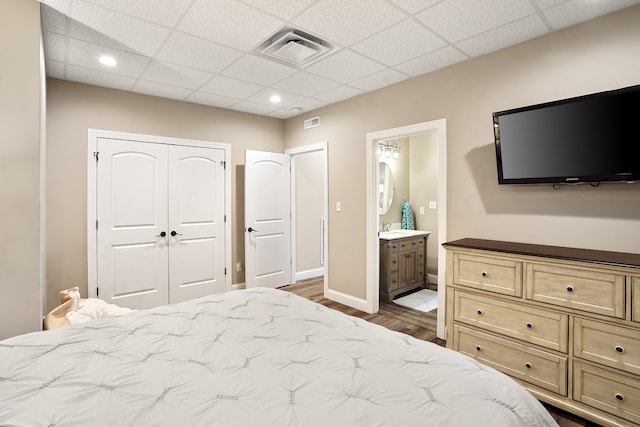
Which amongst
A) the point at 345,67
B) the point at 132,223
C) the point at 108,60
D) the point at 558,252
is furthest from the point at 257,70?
Answer: the point at 558,252

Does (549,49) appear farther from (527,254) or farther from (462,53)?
(527,254)

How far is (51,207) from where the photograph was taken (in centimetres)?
Result: 329

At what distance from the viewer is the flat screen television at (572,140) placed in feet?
6.43

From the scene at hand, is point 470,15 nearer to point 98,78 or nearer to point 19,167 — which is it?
point 19,167

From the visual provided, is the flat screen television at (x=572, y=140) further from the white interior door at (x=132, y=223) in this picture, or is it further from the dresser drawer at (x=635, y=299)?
the white interior door at (x=132, y=223)

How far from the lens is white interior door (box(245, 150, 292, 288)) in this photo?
4.46m

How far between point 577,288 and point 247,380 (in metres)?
1.97

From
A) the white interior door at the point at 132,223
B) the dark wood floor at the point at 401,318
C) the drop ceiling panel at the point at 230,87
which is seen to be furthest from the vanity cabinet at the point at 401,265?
the white interior door at the point at 132,223

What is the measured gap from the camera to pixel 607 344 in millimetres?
1809

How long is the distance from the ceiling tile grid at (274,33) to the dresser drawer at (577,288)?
1678 millimetres

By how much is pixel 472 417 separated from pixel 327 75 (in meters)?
3.05

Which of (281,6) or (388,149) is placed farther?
(388,149)

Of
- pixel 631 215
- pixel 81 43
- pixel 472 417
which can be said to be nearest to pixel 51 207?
pixel 81 43

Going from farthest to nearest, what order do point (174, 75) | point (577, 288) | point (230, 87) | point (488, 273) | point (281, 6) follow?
1. point (230, 87)
2. point (174, 75)
3. point (488, 273)
4. point (281, 6)
5. point (577, 288)
